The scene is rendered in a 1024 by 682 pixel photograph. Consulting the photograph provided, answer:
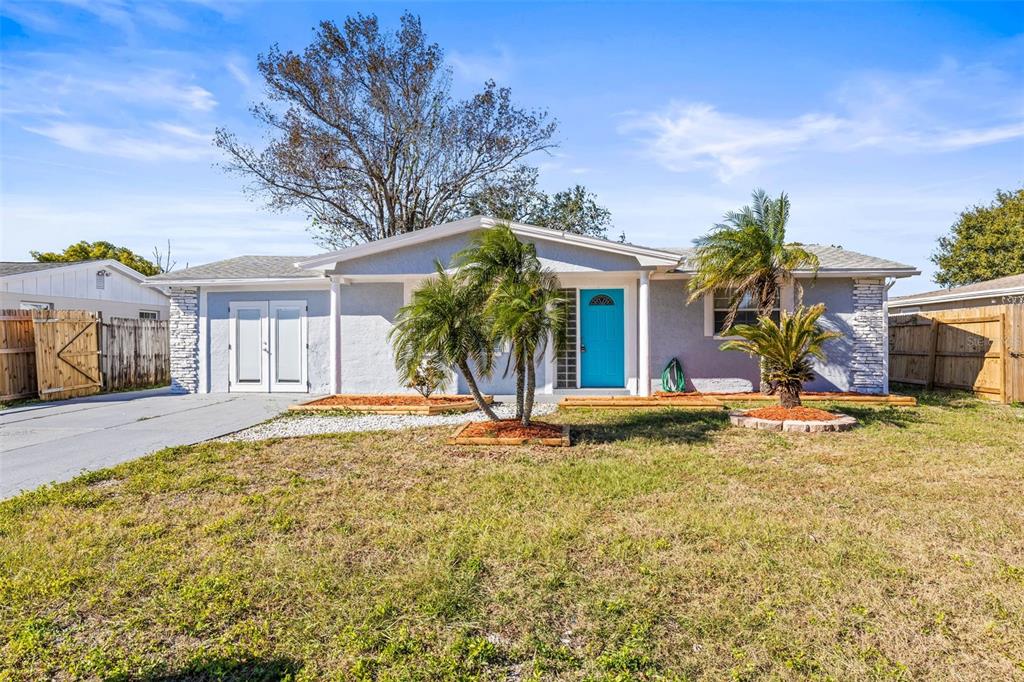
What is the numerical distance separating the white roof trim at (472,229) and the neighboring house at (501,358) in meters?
0.03

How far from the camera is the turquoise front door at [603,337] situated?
40.9 feet

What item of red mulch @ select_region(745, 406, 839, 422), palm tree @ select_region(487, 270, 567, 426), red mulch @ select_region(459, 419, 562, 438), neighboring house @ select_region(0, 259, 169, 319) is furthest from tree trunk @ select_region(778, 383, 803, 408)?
neighboring house @ select_region(0, 259, 169, 319)

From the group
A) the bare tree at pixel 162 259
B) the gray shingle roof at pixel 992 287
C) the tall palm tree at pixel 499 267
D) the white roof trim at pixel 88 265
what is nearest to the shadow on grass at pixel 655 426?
the tall palm tree at pixel 499 267

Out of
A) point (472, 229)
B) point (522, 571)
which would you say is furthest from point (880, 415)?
point (522, 571)

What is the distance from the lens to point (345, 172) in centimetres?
2309

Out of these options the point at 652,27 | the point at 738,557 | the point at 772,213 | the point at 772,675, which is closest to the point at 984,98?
the point at 772,213

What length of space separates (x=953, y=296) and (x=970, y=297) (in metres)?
0.69

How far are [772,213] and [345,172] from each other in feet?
57.9

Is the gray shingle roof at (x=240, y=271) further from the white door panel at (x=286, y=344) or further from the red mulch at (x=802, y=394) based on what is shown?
the red mulch at (x=802, y=394)

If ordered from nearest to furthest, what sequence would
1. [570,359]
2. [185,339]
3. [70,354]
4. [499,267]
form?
1. [499,267]
2. [570,359]
3. [70,354]
4. [185,339]

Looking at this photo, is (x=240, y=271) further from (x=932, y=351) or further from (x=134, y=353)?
(x=932, y=351)

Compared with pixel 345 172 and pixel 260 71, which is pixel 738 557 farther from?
pixel 260 71

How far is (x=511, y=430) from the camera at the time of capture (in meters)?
7.77

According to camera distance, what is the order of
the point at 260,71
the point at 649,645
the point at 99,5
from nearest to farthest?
the point at 649,645, the point at 99,5, the point at 260,71
